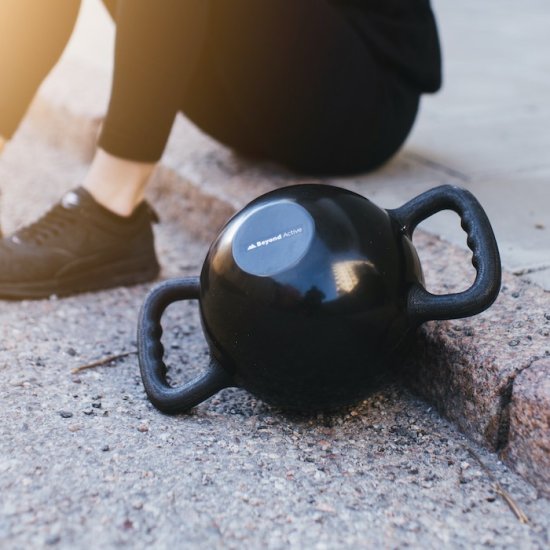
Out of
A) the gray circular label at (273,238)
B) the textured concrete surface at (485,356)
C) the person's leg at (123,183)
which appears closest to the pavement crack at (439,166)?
the textured concrete surface at (485,356)

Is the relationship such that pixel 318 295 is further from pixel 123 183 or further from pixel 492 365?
pixel 123 183

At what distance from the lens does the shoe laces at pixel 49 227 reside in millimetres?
1981

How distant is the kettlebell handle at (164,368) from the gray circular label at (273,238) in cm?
21

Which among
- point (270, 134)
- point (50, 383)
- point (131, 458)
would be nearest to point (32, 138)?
point (270, 134)

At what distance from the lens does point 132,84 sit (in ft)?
5.90

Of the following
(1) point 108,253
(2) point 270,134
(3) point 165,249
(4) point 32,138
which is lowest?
(4) point 32,138

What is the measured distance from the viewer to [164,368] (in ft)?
5.06

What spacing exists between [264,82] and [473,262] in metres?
0.92

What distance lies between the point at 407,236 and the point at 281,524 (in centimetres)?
54

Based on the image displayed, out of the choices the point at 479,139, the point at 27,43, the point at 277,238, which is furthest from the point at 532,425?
the point at 479,139

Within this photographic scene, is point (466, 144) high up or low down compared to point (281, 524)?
down

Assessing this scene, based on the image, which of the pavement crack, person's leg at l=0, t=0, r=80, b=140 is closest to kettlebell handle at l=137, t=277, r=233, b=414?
person's leg at l=0, t=0, r=80, b=140

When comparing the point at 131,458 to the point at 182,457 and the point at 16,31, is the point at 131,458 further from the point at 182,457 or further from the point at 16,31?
the point at 16,31

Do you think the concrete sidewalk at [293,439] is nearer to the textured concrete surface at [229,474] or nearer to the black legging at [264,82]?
the textured concrete surface at [229,474]
